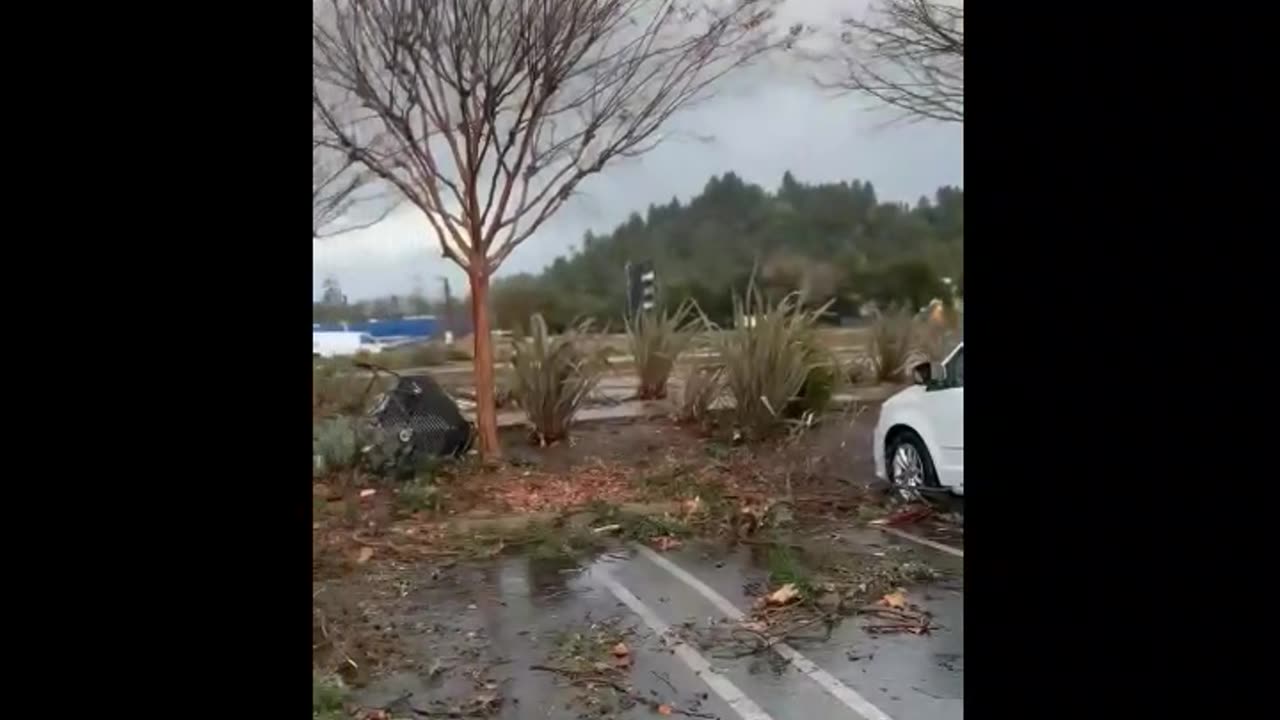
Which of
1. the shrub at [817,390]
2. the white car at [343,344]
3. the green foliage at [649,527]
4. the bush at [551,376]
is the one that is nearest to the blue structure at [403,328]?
the white car at [343,344]

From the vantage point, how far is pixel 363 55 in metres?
1.35

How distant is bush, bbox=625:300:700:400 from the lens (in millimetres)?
1406

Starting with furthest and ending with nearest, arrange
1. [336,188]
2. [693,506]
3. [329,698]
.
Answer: [693,506]
[336,188]
[329,698]

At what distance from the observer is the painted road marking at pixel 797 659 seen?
1.26 meters

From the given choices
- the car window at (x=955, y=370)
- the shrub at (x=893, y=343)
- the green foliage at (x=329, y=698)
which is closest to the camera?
the green foliage at (x=329, y=698)

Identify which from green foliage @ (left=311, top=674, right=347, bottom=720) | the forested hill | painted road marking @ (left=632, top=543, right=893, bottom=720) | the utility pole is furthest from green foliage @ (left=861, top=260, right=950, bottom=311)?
green foliage @ (left=311, top=674, right=347, bottom=720)

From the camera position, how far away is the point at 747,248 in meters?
1.42

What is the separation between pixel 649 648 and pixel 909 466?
0.48 metres

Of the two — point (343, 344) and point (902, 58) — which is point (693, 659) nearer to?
point (343, 344)

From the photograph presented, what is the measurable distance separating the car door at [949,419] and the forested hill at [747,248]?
0.12 metres

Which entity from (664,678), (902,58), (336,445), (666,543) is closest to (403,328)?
(336,445)

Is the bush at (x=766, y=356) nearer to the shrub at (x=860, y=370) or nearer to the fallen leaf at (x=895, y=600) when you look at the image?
the shrub at (x=860, y=370)

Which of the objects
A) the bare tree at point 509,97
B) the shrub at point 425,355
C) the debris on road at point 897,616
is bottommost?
the debris on road at point 897,616
